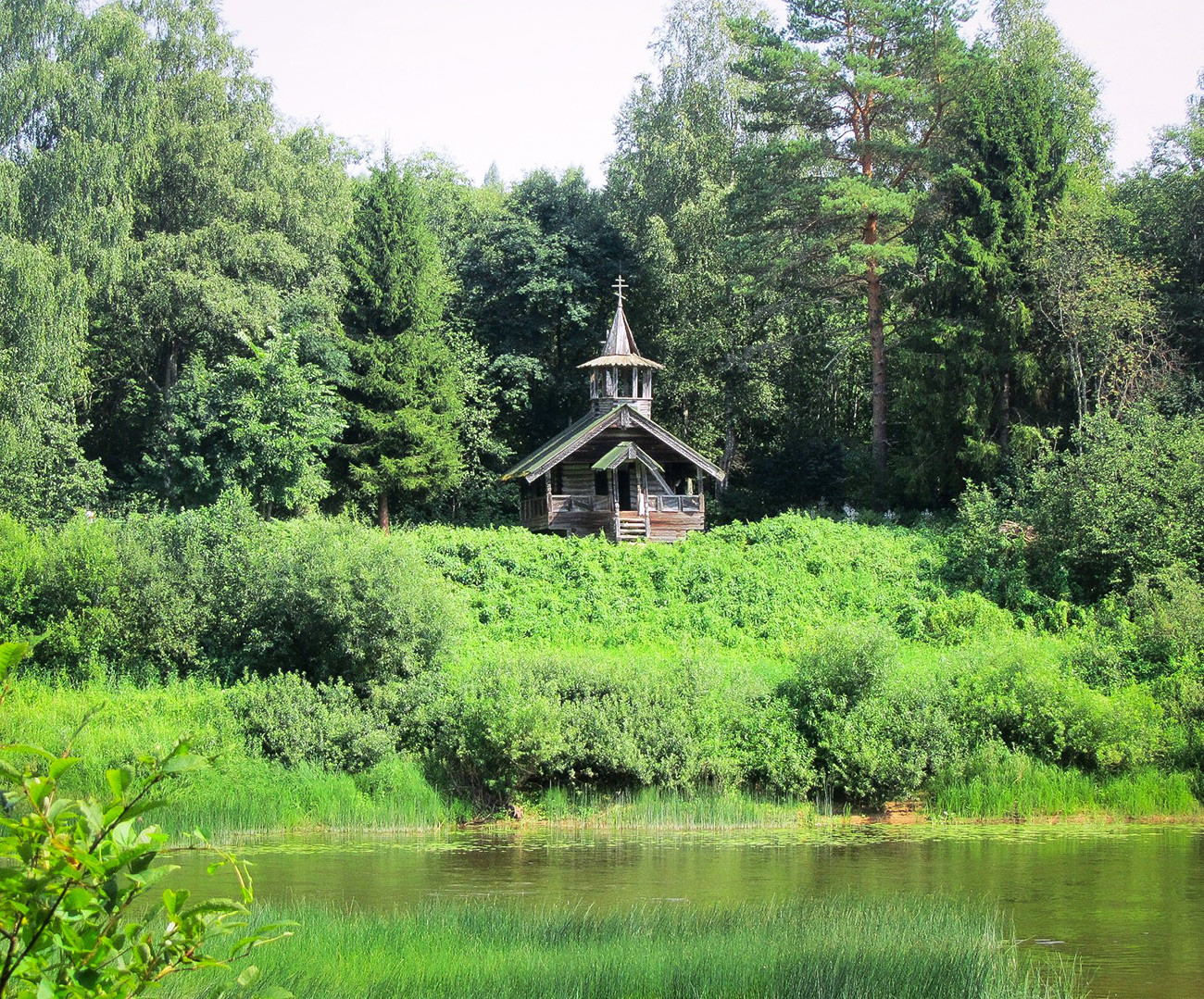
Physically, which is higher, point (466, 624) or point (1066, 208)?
point (1066, 208)

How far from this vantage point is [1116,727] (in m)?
22.0

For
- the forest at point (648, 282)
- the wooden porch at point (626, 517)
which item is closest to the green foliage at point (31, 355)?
the forest at point (648, 282)

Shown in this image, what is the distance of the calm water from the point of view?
514 inches

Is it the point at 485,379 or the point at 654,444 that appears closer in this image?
the point at 654,444

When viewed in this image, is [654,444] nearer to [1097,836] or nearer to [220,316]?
[220,316]

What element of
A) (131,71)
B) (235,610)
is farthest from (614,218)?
(235,610)

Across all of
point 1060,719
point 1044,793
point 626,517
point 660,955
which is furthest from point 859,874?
point 626,517

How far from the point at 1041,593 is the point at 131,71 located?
1205 inches

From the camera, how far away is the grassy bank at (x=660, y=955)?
10.3 meters

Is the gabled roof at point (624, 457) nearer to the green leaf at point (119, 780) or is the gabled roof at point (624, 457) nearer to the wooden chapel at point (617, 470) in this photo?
the wooden chapel at point (617, 470)

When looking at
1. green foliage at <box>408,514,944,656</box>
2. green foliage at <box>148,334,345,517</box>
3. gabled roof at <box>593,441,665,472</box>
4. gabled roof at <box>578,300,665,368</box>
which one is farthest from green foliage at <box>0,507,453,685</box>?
gabled roof at <box>578,300,665,368</box>

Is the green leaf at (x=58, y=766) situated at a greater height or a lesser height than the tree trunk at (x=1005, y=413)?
lesser

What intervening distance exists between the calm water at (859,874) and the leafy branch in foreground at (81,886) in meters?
10.2

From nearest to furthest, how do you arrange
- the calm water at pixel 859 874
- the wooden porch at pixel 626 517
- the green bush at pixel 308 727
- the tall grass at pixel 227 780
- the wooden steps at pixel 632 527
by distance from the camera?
1. the calm water at pixel 859 874
2. the tall grass at pixel 227 780
3. the green bush at pixel 308 727
4. the wooden steps at pixel 632 527
5. the wooden porch at pixel 626 517
